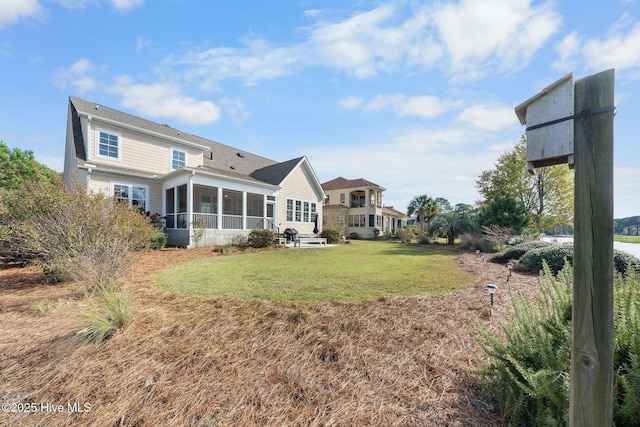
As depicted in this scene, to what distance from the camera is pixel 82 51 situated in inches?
429

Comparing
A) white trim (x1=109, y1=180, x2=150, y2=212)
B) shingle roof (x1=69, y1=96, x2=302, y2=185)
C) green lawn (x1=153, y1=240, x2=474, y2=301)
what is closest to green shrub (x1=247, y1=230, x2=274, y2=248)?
shingle roof (x1=69, y1=96, x2=302, y2=185)

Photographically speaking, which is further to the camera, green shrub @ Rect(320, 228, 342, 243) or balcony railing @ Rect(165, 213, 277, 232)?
green shrub @ Rect(320, 228, 342, 243)

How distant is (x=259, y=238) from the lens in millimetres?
15484

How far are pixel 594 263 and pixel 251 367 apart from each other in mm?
2931

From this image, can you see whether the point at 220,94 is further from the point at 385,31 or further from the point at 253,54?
the point at 385,31

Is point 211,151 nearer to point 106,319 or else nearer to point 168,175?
point 168,175

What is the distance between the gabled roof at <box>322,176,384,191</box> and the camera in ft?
106

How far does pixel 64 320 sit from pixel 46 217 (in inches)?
155

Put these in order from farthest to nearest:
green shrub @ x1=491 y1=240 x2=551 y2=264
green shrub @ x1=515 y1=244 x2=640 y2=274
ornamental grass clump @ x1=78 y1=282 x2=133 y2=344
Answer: green shrub @ x1=491 y1=240 x2=551 y2=264 < green shrub @ x1=515 y1=244 x2=640 y2=274 < ornamental grass clump @ x1=78 y1=282 x2=133 y2=344

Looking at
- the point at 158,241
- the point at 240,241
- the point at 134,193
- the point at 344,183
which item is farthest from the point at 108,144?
the point at 344,183

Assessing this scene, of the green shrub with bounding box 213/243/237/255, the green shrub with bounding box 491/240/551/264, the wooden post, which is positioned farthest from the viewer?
the green shrub with bounding box 213/243/237/255

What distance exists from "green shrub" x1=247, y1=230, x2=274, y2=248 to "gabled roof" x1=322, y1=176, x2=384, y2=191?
19567 mm

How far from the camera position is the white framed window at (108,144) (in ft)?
46.5

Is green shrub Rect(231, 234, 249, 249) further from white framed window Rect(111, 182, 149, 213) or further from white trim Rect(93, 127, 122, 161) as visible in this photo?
white trim Rect(93, 127, 122, 161)
